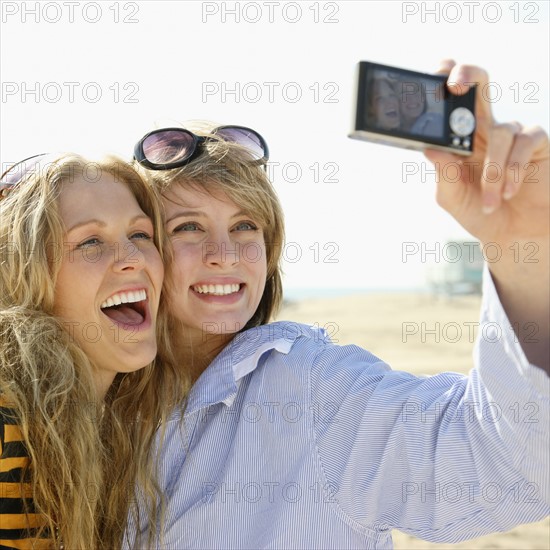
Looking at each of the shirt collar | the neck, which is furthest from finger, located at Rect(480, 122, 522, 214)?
the neck

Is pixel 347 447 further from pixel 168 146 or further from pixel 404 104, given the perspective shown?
pixel 168 146

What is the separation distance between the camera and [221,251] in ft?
10.7

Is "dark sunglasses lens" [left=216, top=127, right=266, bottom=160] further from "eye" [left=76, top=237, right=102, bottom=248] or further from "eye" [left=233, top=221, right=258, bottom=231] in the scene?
"eye" [left=76, top=237, right=102, bottom=248]

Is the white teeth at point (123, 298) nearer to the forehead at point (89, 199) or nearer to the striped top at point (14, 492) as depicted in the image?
the forehead at point (89, 199)

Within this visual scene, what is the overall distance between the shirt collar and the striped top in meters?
0.60

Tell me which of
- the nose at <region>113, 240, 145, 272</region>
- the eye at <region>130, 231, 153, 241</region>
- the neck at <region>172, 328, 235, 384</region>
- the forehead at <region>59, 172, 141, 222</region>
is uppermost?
the forehead at <region>59, 172, 141, 222</region>

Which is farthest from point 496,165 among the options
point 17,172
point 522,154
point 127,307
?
point 17,172

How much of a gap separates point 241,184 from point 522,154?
1.70 metres

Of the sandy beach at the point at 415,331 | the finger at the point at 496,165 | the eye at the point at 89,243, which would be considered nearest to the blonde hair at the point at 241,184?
the eye at the point at 89,243

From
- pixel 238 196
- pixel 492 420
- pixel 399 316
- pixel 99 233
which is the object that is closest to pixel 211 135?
pixel 238 196

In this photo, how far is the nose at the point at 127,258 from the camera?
9.95 feet

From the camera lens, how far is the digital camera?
71.6 inches

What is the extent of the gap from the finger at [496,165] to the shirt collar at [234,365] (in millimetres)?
1108

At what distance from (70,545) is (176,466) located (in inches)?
17.5
